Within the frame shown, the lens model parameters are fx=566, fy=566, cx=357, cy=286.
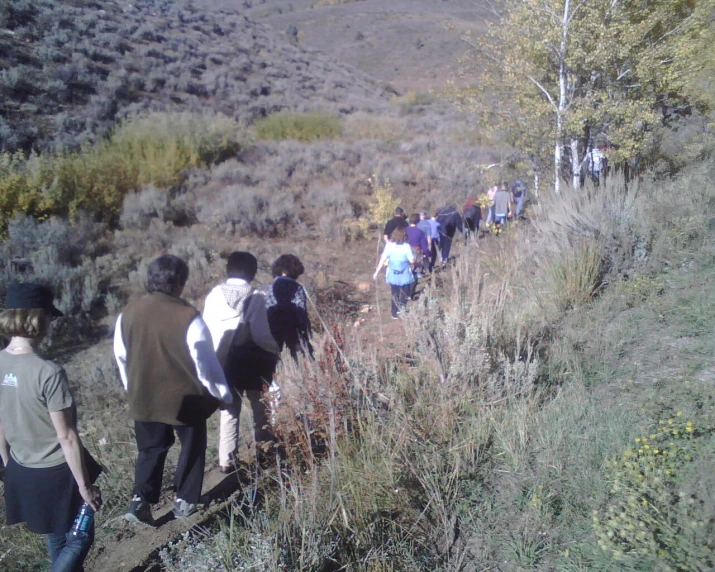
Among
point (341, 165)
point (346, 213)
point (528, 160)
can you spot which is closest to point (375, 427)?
point (528, 160)

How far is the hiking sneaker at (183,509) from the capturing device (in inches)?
138

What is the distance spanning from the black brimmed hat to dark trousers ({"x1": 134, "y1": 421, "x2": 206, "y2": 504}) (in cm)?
102

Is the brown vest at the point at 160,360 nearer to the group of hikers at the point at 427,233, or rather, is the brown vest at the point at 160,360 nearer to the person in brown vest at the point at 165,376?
the person in brown vest at the point at 165,376

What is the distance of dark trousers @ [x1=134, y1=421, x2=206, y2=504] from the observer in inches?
136

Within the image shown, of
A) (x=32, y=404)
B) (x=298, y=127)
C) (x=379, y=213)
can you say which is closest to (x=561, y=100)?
(x=379, y=213)

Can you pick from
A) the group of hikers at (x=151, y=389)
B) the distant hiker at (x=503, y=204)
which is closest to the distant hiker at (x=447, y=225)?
the distant hiker at (x=503, y=204)

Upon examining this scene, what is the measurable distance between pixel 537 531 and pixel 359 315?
7.13 m

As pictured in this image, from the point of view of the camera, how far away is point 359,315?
389 inches

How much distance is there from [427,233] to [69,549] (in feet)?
29.0

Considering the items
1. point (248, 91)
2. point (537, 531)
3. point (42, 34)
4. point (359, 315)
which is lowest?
point (359, 315)

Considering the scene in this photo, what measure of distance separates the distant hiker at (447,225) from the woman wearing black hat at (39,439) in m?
9.30

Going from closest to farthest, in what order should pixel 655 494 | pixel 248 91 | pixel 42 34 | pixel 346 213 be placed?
pixel 655 494
pixel 346 213
pixel 42 34
pixel 248 91

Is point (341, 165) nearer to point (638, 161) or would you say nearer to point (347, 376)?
point (638, 161)

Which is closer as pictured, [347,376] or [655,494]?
[655,494]
